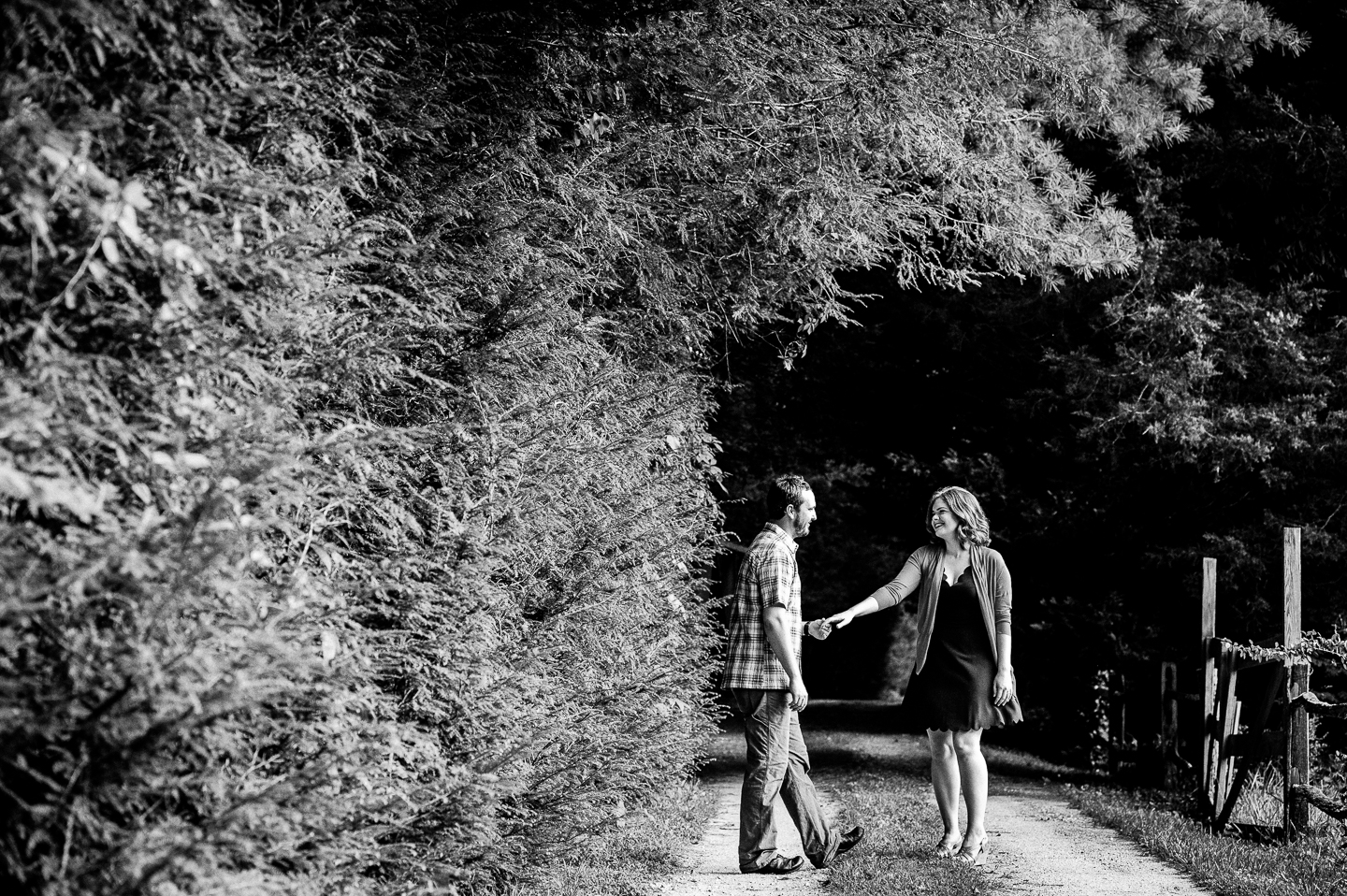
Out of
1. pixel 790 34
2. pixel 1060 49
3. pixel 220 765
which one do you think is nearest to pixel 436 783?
pixel 220 765

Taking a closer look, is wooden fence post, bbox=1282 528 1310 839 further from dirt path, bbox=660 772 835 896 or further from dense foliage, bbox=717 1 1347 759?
dirt path, bbox=660 772 835 896

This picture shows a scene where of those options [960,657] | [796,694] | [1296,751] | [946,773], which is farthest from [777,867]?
[1296,751]

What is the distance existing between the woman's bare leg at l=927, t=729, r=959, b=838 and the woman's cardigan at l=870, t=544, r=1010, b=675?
1.37 ft

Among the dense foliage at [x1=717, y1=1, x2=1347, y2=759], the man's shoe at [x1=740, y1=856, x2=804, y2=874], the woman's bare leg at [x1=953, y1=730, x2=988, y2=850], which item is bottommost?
the man's shoe at [x1=740, y1=856, x2=804, y2=874]

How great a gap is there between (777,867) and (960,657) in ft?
5.17

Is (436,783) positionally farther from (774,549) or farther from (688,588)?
(688,588)

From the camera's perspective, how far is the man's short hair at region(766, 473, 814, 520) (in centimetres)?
722

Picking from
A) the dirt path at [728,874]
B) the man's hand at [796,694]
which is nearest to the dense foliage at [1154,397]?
the dirt path at [728,874]

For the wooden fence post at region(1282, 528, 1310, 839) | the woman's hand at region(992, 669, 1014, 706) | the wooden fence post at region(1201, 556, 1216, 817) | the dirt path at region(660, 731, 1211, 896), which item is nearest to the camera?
the dirt path at region(660, 731, 1211, 896)

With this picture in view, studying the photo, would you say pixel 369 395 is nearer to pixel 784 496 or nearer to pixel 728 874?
pixel 784 496

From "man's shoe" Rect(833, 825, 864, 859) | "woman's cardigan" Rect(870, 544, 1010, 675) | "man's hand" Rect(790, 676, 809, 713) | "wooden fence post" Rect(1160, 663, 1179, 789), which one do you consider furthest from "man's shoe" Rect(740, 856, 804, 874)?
"wooden fence post" Rect(1160, 663, 1179, 789)

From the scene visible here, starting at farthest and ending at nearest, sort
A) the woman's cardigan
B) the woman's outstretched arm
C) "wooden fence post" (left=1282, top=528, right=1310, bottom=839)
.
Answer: "wooden fence post" (left=1282, top=528, right=1310, bottom=839) → the woman's outstretched arm → the woman's cardigan

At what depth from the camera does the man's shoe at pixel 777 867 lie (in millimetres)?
7039

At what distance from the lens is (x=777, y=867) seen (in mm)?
7039
